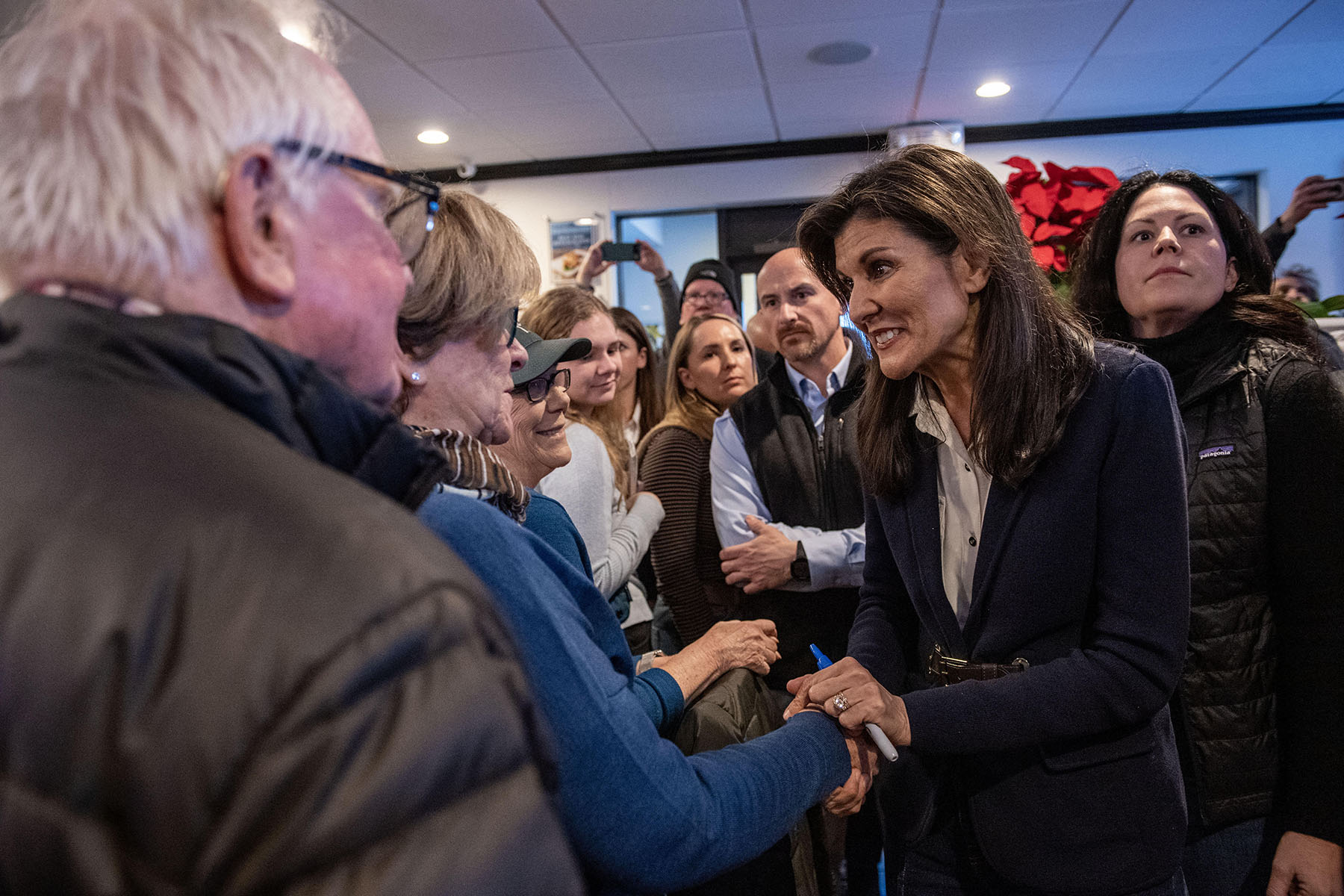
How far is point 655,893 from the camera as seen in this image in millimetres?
851

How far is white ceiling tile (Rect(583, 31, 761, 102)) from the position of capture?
4082 millimetres

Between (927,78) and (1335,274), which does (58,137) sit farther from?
(1335,274)

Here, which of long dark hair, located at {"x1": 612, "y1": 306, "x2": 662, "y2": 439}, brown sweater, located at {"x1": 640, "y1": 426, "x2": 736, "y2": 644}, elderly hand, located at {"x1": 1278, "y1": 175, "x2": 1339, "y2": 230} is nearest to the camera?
brown sweater, located at {"x1": 640, "y1": 426, "x2": 736, "y2": 644}

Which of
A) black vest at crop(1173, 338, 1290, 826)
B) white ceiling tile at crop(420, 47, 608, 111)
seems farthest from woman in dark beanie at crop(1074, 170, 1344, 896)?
white ceiling tile at crop(420, 47, 608, 111)

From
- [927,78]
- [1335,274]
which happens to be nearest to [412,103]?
[927,78]

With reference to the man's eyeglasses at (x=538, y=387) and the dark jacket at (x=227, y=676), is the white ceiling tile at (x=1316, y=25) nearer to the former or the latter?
the man's eyeglasses at (x=538, y=387)

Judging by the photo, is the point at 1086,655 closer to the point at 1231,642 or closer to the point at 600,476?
the point at 1231,642

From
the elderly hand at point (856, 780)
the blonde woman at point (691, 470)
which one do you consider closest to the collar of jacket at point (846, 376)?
the blonde woman at point (691, 470)

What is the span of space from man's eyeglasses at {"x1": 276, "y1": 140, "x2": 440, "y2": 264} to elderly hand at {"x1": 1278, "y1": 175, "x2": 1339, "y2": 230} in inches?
107

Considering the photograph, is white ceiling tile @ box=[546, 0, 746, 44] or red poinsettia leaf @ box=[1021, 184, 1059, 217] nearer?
red poinsettia leaf @ box=[1021, 184, 1059, 217]

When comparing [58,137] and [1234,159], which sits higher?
[1234,159]

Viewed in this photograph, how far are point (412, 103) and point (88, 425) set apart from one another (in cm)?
498

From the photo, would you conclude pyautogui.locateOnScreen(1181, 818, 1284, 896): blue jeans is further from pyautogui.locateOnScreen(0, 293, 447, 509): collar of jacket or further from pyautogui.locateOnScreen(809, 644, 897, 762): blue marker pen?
pyautogui.locateOnScreen(0, 293, 447, 509): collar of jacket

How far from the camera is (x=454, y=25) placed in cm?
377
